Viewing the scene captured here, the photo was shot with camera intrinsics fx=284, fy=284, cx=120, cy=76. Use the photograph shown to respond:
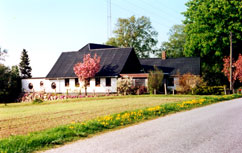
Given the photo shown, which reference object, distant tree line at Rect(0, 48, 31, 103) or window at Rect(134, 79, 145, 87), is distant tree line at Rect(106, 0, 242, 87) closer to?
window at Rect(134, 79, 145, 87)

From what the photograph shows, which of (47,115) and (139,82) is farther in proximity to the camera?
(139,82)

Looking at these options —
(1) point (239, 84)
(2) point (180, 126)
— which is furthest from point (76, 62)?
(2) point (180, 126)

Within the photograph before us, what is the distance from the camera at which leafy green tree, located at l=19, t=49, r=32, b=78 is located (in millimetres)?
64812

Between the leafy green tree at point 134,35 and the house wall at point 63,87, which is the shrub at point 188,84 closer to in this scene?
the house wall at point 63,87

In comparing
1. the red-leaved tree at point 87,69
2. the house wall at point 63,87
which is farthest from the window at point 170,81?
the red-leaved tree at point 87,69

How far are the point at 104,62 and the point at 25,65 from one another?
1160 inches

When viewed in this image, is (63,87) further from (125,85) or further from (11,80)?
(125,85)

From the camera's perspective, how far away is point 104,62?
43031mm

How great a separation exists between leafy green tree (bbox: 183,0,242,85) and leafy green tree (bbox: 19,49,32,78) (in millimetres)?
37849

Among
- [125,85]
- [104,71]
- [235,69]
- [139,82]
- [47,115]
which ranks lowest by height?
[47,115]

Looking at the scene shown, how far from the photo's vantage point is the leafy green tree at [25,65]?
213ft

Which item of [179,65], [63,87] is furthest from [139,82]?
[63,87]

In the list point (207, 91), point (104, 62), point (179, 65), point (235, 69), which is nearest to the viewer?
point (207, 91)

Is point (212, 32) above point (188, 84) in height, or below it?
above
